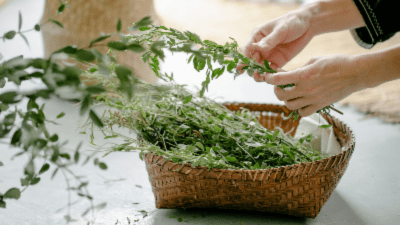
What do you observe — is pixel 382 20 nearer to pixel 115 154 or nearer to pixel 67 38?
pixel 115 154

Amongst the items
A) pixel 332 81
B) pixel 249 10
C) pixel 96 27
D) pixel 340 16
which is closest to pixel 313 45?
pixel 249 10

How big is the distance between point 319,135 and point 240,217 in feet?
1.30

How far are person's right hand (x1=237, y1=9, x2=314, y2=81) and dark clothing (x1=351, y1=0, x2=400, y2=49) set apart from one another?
0.52 ft

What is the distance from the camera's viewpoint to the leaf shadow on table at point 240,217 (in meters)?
0.84

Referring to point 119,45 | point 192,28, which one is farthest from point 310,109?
point 192,28

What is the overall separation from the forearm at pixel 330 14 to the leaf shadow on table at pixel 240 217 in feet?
1.69

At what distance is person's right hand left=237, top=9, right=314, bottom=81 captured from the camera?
89 centimetres

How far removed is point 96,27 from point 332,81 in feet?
5.14

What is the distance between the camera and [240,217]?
861mm

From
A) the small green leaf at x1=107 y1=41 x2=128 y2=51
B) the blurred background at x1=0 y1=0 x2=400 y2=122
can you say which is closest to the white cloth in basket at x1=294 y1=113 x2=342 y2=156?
the blurred background at x1=0 y1=0 x2=400 y2=122

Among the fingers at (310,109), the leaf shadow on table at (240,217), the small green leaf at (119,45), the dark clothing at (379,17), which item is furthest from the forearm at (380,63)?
the small green leaf at (119,45)

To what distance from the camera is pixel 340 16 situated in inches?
40.3

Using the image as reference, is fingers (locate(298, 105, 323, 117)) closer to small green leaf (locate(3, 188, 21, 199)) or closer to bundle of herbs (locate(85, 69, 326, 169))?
bundle of herbs (locate(85, 69, 326, 169))

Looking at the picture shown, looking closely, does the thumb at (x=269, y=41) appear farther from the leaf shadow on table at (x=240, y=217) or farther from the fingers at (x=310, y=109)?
the leaf shadow on table at (x=240, y=217)
